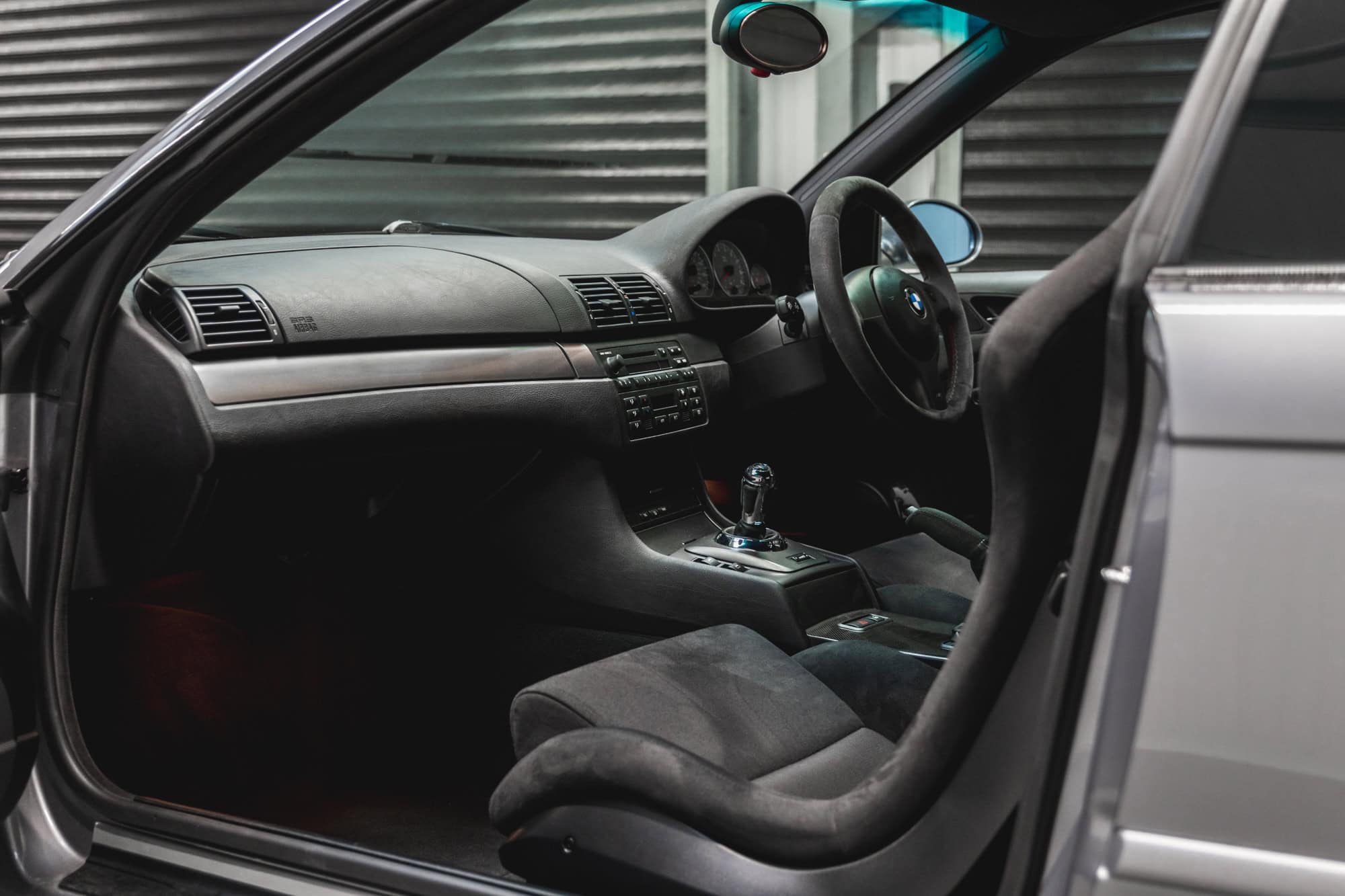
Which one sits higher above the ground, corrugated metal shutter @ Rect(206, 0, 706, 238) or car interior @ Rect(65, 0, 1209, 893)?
corrugated metal shutter @ Rect(206, 0, 706, 238)

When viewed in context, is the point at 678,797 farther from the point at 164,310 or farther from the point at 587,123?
the point at 587,123

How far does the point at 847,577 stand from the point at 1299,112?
1293mm

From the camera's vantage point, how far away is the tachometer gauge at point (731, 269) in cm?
223

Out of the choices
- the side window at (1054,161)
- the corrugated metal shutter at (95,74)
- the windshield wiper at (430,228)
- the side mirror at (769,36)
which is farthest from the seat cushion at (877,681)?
the corrugated metal shutter at (95,74)

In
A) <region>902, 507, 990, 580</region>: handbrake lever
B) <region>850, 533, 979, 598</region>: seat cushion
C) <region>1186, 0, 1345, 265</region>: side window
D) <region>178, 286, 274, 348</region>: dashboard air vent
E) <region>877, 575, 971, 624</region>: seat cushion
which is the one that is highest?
<region>1186, 0, 1345, 265</region>: side window

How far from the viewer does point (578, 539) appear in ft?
6.57

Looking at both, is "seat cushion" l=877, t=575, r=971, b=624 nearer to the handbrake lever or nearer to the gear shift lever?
the handbrake lever

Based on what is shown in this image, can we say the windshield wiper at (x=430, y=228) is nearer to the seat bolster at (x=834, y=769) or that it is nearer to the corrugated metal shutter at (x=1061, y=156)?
the seat bolster at (x=834, y=769)

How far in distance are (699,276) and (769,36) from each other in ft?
1.70

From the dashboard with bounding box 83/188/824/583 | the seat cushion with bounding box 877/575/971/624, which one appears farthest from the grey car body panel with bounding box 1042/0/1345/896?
the seat cushion with bounding box 877/575/971/624

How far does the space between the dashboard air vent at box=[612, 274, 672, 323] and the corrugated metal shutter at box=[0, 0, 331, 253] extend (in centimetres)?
391

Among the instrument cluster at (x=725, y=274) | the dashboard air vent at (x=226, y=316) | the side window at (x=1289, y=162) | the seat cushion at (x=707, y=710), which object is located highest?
the side window at (x=1289, y=162)

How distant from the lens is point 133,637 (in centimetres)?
180

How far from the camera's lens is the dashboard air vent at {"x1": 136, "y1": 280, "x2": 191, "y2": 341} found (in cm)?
148
